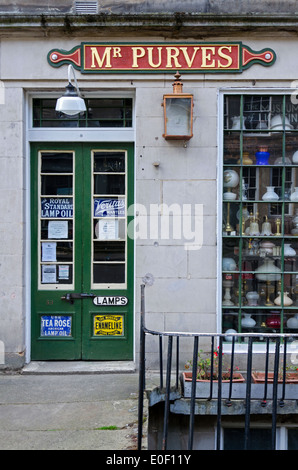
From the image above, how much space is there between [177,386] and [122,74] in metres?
4.08

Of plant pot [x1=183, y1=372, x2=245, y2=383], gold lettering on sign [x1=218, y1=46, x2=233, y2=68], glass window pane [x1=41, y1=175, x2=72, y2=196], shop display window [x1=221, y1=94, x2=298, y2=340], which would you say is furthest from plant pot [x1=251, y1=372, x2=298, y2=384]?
gold lettering on sign [x1=218, y1=46, x2=233, y2=68]

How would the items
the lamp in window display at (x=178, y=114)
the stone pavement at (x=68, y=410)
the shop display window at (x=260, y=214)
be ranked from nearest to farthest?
1. the stone pavement at (x=68, y=410)
2. the lamp in window display at (x=178, y=114)
3. the shop display window at (x=260, y=214)

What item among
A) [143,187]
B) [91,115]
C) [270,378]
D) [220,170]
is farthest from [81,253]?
[270,378]

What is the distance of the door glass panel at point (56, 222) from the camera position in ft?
23.3

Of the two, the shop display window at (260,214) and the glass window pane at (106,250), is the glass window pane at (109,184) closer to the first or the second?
the glass window pane at (106,250)

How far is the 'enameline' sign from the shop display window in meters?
0.47

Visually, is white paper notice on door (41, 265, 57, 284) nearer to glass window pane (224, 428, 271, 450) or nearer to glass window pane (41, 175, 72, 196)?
glass window pane (41, 175, 72, 196)

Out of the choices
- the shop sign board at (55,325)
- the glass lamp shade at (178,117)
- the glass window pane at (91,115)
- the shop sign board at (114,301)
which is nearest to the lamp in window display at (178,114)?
the glass lamp shade at (178,117)

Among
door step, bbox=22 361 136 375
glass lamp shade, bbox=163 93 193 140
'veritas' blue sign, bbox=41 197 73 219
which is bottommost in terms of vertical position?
door step, bbox=22 361 136 375

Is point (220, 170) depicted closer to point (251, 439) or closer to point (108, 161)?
point (108, 161)

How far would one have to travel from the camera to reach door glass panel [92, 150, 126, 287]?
7121 millimetres

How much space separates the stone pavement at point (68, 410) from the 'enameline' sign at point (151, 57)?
4085 millimetres

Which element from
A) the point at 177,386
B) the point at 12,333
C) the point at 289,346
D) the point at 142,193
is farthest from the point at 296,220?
the point at 12,333
